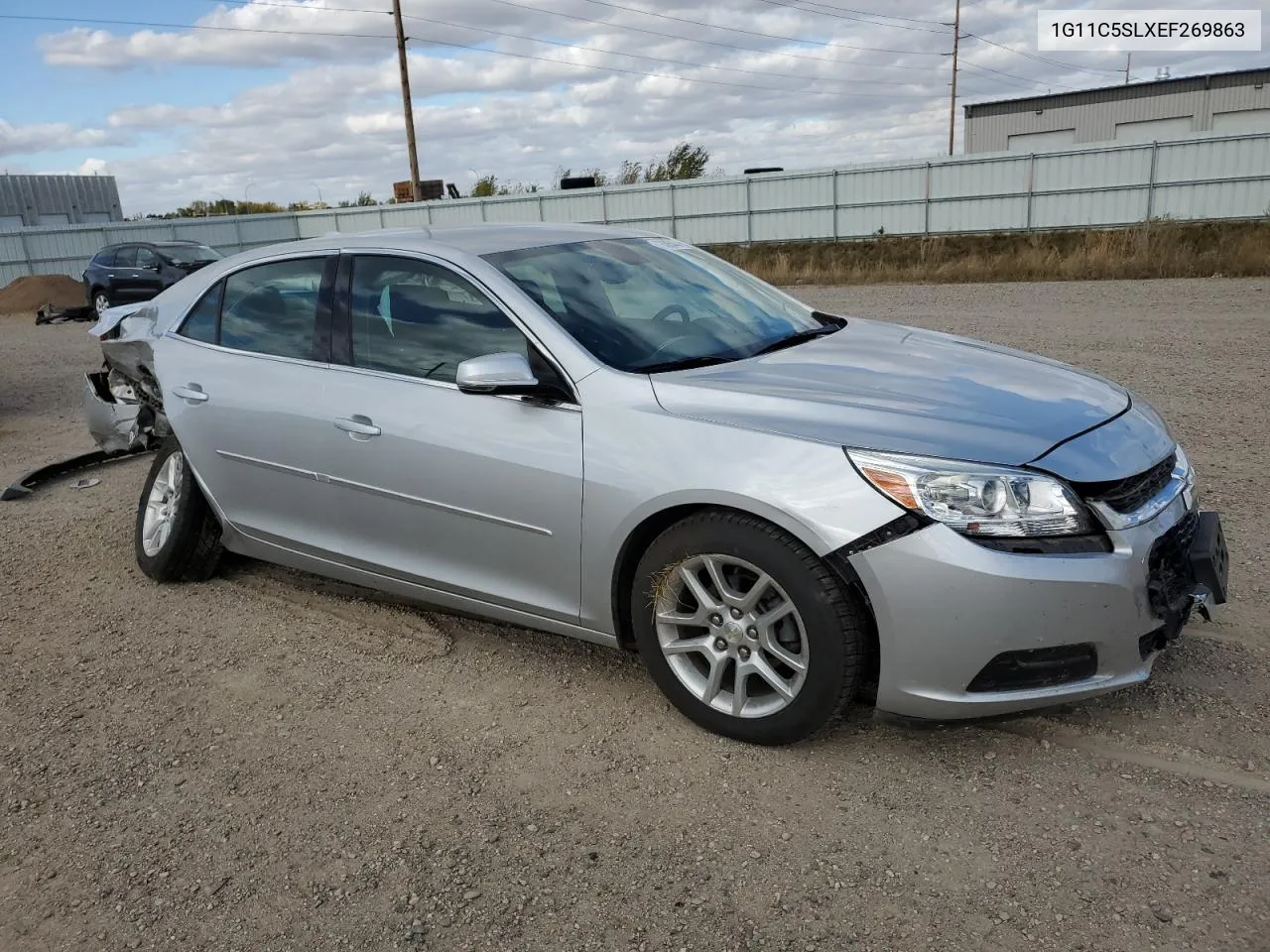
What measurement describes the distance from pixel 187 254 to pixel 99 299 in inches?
79.4

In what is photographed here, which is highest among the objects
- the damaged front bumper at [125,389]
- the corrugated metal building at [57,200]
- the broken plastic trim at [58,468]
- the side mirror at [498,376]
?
the corrugated metal building at [57,200]

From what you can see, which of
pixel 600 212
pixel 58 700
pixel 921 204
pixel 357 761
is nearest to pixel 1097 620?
pixel 357 761

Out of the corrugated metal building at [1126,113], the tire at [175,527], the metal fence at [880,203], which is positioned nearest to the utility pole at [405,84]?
the metal fence at [880,203]

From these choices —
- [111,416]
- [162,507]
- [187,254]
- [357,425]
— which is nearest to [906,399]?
[357,425]

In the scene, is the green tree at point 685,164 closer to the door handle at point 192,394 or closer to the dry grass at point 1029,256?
the dry grass at point 1029,256

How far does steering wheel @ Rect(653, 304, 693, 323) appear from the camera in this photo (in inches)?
152

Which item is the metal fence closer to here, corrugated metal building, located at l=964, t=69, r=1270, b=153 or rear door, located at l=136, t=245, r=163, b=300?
rear door, located at l=136, t=245, r=163, b=300

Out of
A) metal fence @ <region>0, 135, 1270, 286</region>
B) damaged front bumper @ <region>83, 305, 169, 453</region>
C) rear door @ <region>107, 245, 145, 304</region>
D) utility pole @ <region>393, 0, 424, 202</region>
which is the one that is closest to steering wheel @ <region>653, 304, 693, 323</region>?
damaged front bumper @ <region>83, 305, 169, 453</region>

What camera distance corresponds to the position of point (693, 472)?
10.0 feet

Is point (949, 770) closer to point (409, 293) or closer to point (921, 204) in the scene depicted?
point (409, 293)

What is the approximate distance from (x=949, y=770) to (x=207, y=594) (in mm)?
3531

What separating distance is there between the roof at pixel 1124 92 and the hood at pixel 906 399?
44.8 meters

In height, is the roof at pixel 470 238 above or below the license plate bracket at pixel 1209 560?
above

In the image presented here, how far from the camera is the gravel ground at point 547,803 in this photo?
2510 millimetres
